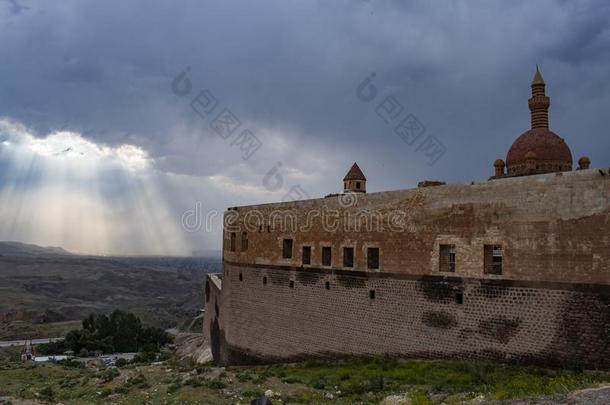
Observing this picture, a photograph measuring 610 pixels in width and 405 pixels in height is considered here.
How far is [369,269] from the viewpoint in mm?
15859

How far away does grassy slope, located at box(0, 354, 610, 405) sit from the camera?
35.8 ft

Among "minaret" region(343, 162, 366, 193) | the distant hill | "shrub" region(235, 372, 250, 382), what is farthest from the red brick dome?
the distant hill

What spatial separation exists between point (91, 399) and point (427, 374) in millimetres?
10550

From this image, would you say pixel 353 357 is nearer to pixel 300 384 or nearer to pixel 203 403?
pixel 300 384

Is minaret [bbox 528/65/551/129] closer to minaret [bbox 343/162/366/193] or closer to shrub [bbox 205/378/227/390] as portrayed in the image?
minaret [bbox 343/162/366/193]

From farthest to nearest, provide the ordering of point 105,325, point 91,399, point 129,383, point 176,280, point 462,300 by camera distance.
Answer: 1. point 176,280
2. point 105,325
3. point 129,383
4. point 91,399
5. point 462,300

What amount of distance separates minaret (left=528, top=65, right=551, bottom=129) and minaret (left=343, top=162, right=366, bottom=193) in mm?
8505

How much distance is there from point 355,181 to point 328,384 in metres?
12.4

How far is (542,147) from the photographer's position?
21.8 m

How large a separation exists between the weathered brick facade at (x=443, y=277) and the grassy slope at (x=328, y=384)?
23.9 inches

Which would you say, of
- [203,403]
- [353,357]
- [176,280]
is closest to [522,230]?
[353,357]

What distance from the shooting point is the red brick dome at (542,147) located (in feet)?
71.1

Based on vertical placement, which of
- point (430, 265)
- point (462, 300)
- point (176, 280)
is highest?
point (430, 265)

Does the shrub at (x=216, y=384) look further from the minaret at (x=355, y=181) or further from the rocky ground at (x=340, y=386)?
the minaret at (x=355, y=181)
